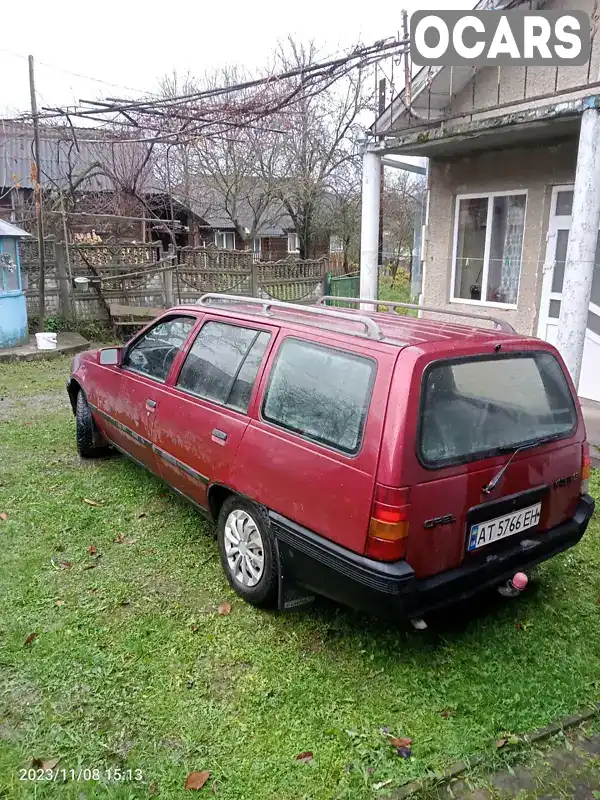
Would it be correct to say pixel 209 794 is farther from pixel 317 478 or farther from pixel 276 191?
pixel 276 191

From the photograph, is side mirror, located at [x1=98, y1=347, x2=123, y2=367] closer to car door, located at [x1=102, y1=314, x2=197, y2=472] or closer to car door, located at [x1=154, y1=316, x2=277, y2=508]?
car door, located at [x1=102, y1=314, x2=197, y2=472]

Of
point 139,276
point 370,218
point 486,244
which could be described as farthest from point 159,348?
point 139,276

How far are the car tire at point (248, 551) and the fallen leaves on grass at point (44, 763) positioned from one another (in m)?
1.25

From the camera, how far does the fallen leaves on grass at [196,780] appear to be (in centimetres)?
229

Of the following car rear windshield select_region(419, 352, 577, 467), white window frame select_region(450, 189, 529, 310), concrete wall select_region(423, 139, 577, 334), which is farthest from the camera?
white window frame select_region(450, 189, 529, 310)

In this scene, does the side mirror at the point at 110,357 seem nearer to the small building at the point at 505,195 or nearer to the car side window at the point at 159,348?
the car side window at the point at 159,348

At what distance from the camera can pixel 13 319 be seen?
10.9 meters

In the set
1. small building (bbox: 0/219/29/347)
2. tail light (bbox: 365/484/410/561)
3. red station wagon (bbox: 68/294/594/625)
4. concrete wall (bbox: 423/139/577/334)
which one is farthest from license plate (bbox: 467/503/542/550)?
small building (bbox: 0/219/29/347)

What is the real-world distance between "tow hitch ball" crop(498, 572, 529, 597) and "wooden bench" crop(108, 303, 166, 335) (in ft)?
34.1

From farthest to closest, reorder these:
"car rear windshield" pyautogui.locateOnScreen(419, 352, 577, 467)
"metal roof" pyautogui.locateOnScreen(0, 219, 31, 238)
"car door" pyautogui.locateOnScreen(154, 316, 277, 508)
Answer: "metal roof" pyautogui.locateOnScreen(0, 219, 31, 238) → "car door" pyautogui.locateOnScreen(154, 316, 277, 508) → "car rear windshield" pyautogui.locateOnScreen(419, 352, 577, 467)

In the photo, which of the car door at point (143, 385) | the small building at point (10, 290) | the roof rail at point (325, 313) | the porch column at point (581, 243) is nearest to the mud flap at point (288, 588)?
the roof rail at point (325, 313)

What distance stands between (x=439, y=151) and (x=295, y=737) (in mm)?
7967

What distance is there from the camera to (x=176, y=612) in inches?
133

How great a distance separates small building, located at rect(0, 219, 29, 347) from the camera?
35.0 ft
